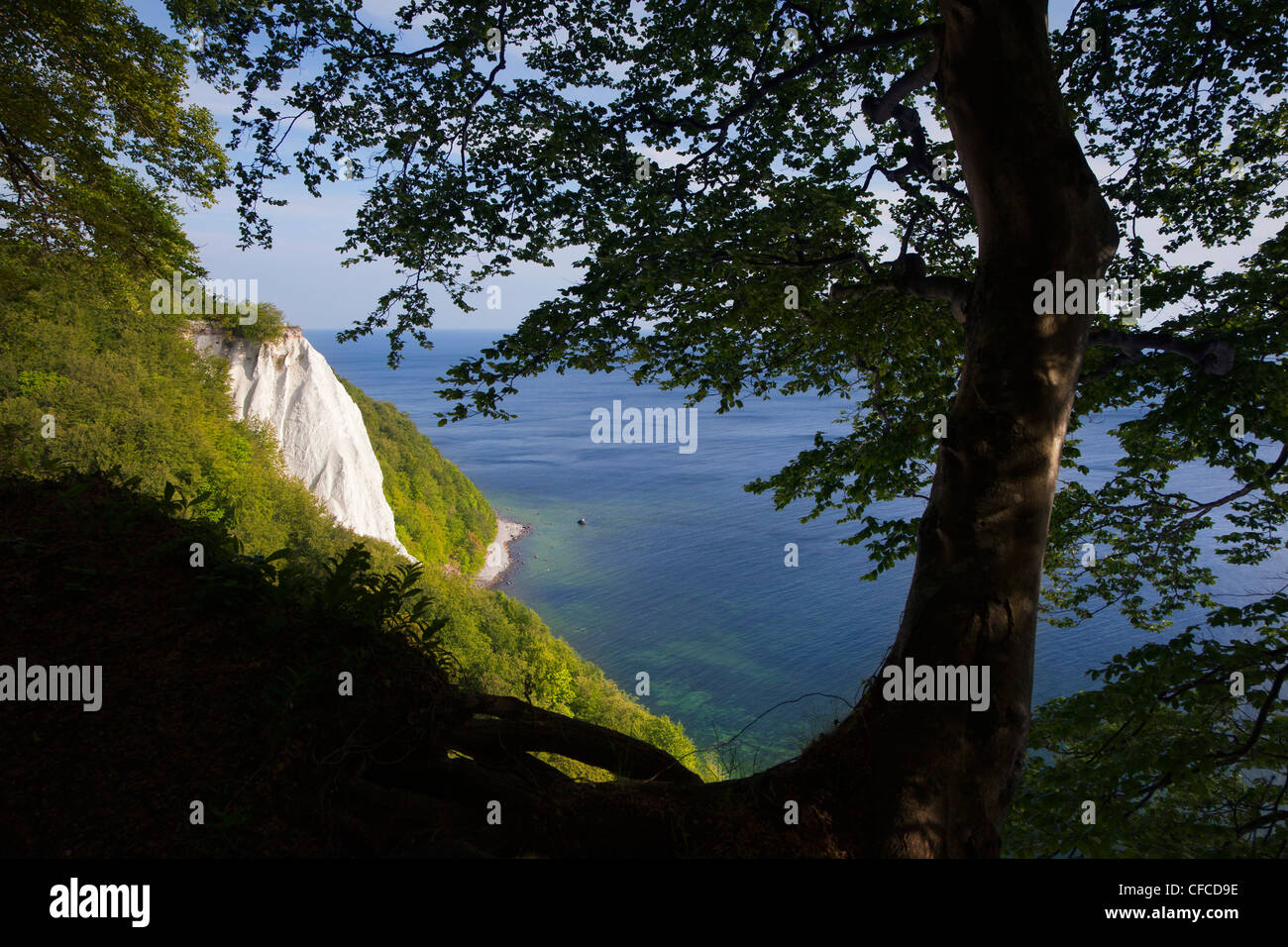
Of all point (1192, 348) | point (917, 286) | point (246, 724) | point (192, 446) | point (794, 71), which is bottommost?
point (246, 724)

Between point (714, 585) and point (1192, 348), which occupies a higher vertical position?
→ point (1192, 348)

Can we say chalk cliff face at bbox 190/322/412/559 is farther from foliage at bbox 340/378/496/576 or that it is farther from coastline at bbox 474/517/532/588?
coastline at bbox 474/517/532/588

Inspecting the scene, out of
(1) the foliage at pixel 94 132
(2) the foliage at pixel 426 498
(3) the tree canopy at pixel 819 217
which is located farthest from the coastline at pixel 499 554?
(3) the tree canopy at pixel 819 217

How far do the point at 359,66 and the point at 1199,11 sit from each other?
8.93 m

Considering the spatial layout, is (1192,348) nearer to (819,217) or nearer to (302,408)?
(819,217)

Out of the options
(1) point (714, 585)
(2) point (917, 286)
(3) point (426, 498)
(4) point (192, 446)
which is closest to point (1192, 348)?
(2) point (917, 286)

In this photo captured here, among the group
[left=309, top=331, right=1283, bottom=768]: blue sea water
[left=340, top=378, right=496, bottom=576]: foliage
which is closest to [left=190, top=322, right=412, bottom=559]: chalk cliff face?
[left=309, top=331, right=1283, bottom=768]: blue sea water

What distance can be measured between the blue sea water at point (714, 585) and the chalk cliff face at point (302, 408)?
8.27 metres

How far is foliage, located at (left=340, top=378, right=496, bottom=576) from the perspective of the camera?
55344 millimetres

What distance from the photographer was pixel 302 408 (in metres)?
38.2

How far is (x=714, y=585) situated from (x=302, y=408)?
33.1 m

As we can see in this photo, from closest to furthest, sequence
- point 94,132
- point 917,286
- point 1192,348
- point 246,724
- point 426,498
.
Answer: point 246,724 < point 917,286 < point 1192,348 < point 94,132 < point 426,498

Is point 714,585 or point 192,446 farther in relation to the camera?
point 714,585
